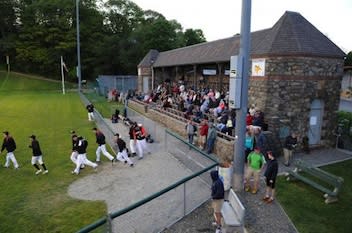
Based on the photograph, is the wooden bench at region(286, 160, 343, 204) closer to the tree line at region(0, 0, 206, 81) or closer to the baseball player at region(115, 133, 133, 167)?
the baseball player at region(115, 133, 133, 167)

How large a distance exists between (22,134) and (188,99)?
38.3 feet

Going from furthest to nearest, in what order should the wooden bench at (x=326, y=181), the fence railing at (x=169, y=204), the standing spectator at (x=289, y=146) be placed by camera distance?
the standing spectator at (x=289, y=146), the wooden bench at (x=326, y=181), the fence railing at (x=169, y=204)

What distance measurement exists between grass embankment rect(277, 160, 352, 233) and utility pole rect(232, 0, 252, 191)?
1559 millimetres

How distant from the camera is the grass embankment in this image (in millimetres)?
8102

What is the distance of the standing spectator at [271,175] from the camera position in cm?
901

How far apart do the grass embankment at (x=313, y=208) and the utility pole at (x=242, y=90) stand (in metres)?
1.56

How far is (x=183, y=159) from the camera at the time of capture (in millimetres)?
13336

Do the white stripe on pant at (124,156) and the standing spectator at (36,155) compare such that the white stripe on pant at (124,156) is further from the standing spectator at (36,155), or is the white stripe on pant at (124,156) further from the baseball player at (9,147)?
the baseball player at (9,147)

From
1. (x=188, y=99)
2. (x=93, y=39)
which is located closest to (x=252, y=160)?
(x=188, y=99)

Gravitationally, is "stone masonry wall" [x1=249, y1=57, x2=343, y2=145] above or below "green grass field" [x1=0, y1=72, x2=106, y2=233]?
above

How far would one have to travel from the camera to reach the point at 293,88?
14.5m

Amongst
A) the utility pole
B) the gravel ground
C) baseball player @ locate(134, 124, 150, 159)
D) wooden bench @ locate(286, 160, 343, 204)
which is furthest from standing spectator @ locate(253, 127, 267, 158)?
baseball player @ locate(134, 124, 150, 159)

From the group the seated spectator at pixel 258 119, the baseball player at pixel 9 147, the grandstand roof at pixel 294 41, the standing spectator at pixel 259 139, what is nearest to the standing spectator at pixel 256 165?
the standing spectator at pixel 259 139

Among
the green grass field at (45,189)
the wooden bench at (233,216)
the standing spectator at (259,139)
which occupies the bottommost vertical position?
the green grass field at (45,189)
